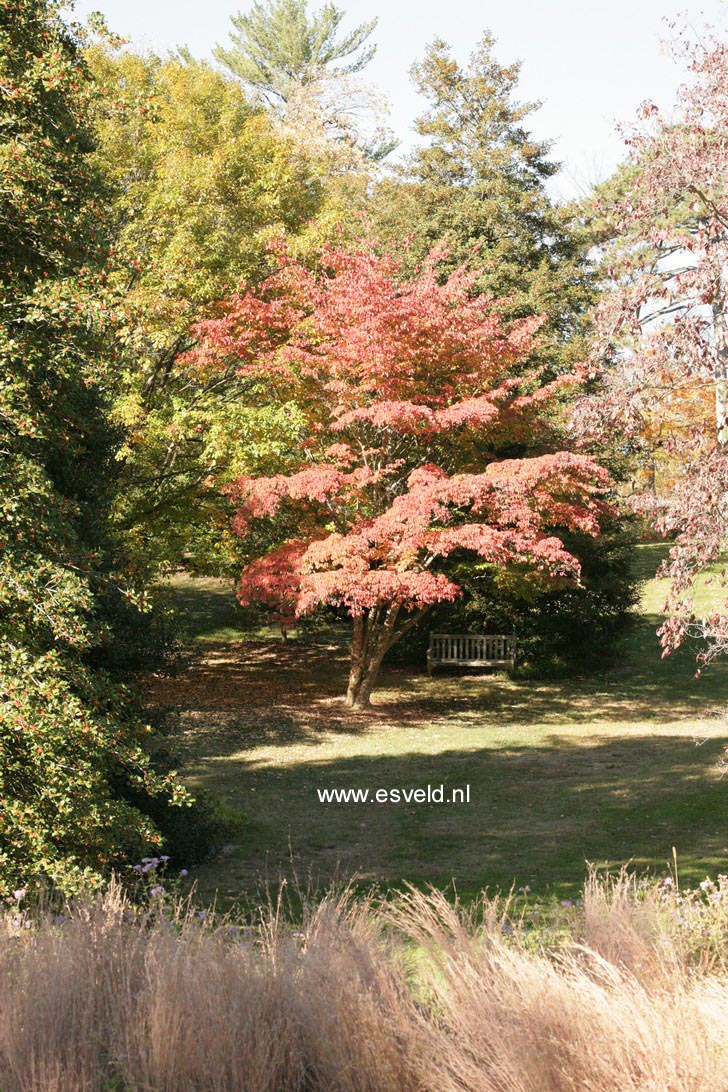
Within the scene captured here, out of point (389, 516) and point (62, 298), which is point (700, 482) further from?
point (389, 516)

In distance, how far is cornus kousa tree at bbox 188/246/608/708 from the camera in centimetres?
1485

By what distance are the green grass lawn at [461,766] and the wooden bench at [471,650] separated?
1.51ft

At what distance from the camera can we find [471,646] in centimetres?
2147

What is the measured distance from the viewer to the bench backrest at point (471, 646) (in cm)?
2106

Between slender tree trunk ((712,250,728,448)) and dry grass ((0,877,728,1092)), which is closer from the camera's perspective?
dry grass ((0,877,728,1092))

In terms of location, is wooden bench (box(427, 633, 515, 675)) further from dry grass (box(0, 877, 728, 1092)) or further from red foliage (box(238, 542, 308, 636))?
dry grass (box(0, 877, 728, 1092))

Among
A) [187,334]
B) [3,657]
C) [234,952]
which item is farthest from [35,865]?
[187,334]

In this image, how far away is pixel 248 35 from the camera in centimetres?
4159

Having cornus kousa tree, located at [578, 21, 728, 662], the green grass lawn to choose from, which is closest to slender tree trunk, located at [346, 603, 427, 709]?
the green grass lawn

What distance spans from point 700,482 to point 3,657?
216 inches

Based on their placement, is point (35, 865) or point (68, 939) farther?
point (35, 865)

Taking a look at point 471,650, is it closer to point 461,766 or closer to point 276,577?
point 276,577

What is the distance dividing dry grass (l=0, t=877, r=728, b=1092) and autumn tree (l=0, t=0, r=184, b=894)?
5.85 feet

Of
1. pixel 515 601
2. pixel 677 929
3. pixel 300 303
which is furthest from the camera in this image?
pixel 515 601
